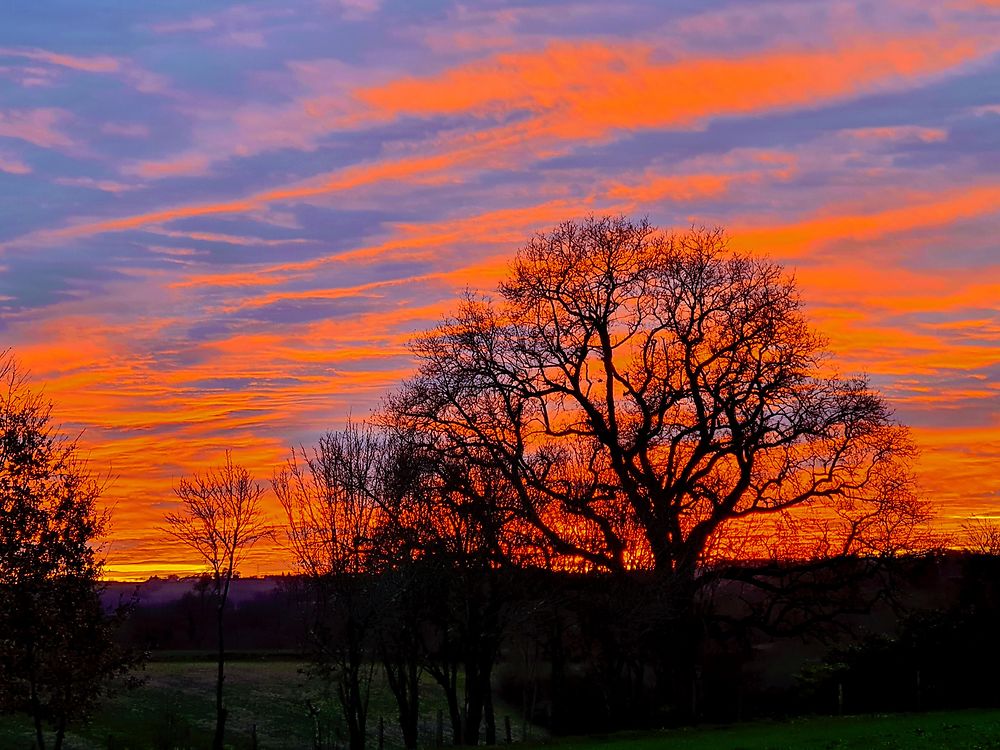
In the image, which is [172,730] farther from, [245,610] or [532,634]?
[245,610]

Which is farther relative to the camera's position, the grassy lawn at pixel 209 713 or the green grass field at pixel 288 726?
the grassy lawn at pixel 209 713

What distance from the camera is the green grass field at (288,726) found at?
32.8m

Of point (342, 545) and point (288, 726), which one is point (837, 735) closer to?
point (342, 545)

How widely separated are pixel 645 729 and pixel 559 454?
1187 centimetres

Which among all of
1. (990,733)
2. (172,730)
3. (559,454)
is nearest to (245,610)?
(172,730)

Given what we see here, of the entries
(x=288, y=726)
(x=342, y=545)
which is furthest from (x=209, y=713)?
(x=342, y=545)

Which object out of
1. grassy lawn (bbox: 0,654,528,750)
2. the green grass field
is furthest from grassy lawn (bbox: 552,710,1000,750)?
grassy lawn (bbox: 0,654,528,750)

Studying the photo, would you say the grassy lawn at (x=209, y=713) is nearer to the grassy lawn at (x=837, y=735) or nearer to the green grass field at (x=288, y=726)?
the green grass field at (x=288, y=726)

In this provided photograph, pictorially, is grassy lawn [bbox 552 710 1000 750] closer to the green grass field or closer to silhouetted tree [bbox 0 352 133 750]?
the green grass field

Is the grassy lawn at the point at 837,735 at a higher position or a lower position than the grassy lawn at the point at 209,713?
higher

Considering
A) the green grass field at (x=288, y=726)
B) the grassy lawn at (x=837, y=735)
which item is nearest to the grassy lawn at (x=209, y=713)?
the green grass field at (x=288, y=726)

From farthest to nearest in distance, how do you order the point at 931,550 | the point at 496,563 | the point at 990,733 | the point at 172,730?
1. the point at 172,730
2. the point at 931,550
3. the point at 496,563
4. the point at 990,733

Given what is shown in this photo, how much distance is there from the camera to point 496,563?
41250mm

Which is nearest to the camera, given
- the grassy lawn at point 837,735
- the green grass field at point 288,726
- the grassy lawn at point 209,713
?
the grassy lawn at point 837,735
